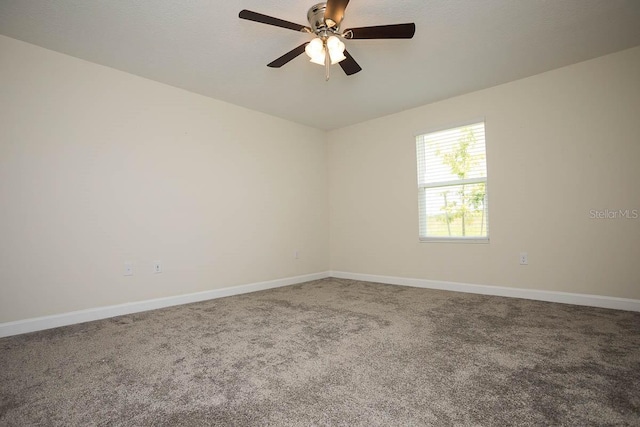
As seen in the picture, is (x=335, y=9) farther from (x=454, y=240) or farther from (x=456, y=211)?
(x=454, y=240)

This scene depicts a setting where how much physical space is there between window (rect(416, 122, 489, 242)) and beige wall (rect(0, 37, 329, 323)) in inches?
80.4

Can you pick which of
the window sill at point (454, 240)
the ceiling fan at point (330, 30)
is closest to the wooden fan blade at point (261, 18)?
the ceiling fan at point (330, 30)

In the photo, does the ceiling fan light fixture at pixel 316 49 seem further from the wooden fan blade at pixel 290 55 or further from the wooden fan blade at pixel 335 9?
the wooden fan blade at pixel 335 9

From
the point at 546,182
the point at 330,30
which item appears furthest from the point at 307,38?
the point at 546,182

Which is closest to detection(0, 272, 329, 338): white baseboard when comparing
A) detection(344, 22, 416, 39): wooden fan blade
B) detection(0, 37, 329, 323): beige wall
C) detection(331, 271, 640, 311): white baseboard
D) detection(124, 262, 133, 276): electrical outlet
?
detection(0, 37, 329, 323): beige wall

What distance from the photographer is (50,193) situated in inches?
105

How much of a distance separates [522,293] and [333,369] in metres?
Result: 2.68

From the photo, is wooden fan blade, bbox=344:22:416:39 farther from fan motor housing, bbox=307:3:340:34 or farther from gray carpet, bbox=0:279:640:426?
gray carpet, bbox=0:279:640:426

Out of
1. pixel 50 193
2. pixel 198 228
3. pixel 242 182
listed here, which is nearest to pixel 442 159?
pixel 242 182

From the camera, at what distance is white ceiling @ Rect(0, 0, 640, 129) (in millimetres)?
2207

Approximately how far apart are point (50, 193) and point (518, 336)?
3985 millimetres

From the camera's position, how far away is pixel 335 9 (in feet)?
6.19

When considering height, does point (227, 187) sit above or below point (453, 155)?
below

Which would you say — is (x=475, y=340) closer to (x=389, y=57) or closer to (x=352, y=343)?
(x=352, y=343)
